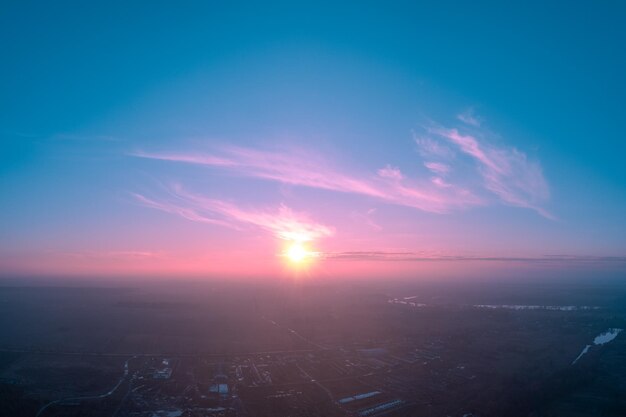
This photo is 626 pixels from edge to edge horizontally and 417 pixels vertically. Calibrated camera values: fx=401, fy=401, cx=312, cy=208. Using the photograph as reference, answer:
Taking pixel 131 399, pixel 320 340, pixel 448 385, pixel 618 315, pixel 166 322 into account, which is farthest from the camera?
pixel 618 315

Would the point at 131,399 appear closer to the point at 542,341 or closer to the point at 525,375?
the point at 525,375

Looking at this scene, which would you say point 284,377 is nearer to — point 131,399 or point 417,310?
point 131,399

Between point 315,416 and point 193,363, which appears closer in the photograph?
point 315,416

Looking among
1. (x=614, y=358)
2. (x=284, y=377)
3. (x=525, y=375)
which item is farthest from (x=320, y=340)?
(x=614, y=358)

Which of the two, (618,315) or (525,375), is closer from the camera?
(525,375)

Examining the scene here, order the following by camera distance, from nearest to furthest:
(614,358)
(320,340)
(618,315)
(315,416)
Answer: (315,416) < (614,358) < (320,340) < (618,315)

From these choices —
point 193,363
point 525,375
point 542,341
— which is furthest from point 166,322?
point 542,341

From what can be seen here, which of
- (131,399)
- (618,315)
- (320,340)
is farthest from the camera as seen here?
(618,315)

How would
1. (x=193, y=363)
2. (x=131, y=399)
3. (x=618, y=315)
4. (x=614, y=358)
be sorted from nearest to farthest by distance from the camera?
(x=131, y=399), (x=193, y=363), (x=614, y=358), (x=618, y=315)
